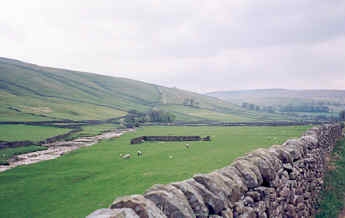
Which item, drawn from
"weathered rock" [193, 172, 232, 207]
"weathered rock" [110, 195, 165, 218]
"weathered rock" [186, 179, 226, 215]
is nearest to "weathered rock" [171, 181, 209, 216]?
"weathered rock" [186, 179, 226, 215]

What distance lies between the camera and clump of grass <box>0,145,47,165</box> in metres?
32.2

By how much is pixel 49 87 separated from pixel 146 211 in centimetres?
14585

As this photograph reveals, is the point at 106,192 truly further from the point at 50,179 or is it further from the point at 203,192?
the point at 203,192

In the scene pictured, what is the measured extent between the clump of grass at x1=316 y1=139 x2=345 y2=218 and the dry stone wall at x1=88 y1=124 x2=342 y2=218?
2151 millimetres

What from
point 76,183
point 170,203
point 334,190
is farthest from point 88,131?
point 170,203

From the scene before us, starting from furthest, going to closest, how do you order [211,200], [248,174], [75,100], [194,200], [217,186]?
[75,100] < [248,174] < [217,186] < [211,200] < [194,200]

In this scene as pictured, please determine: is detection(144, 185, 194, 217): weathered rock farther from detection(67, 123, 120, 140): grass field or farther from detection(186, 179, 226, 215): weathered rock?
detection(67, 123, 120, 140): grass field

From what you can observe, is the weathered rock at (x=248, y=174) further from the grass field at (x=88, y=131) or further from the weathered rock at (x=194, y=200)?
the grass field at (x=88, y=131)

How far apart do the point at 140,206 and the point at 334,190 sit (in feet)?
49.6

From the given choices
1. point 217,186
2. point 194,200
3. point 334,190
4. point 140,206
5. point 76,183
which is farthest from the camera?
point 76,183

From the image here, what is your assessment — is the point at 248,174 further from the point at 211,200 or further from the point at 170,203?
the point at 170,203

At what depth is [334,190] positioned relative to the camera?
50.9 feet

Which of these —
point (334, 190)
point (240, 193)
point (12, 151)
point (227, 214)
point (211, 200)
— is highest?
point (211, 200)

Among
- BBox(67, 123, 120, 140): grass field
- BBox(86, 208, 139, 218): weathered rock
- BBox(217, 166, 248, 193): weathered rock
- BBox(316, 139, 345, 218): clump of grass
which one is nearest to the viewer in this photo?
BBox(86, 208, 139, 218): weathered rock
